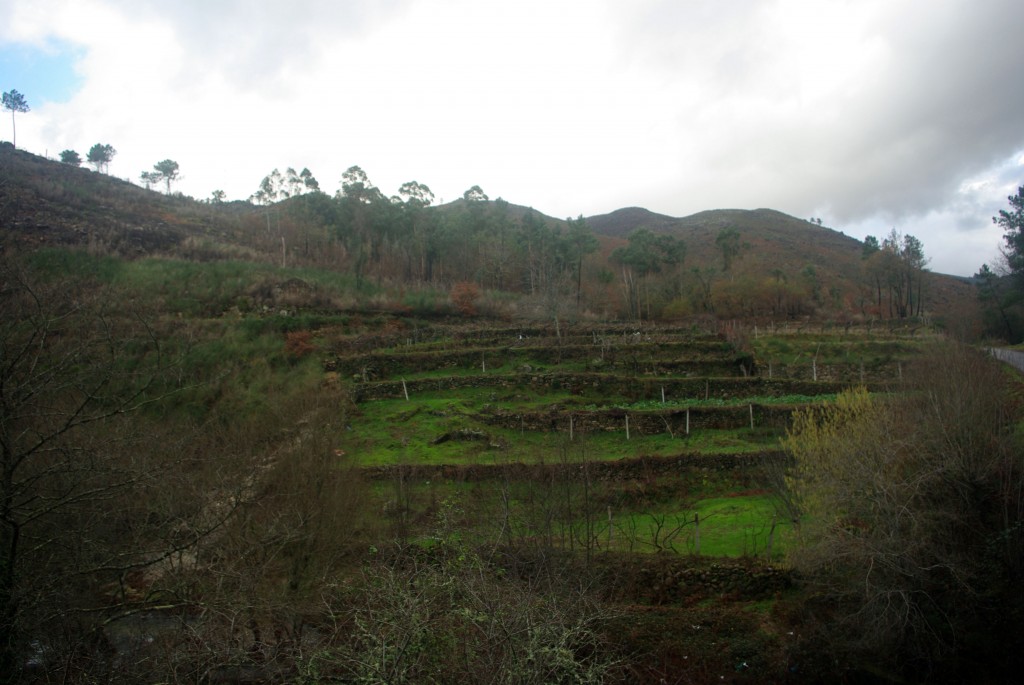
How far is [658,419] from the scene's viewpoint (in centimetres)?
2795

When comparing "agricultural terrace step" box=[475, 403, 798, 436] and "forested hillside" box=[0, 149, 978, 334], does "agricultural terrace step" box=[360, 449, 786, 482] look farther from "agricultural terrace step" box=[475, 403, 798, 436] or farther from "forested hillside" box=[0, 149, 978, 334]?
"forested hillside" box=[0, 149, 978, 334]

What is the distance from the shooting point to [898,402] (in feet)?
50.9

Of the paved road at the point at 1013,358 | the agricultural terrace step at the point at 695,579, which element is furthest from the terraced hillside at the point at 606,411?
the paved road at the point at 1013,358

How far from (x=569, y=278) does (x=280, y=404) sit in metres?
47.9

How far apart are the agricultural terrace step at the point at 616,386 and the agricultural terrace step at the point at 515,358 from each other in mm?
2904

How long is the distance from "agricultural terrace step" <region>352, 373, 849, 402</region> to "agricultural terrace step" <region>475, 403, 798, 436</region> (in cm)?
386

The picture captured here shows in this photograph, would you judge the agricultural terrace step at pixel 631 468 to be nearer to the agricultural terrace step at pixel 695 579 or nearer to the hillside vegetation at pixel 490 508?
the hillside vegetation at pixel 490 508

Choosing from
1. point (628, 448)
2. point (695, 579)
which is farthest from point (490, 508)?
point (628, 448)

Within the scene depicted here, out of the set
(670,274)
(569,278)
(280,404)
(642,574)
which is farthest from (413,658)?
(670,274)

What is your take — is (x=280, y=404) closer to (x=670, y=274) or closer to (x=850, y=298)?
(x=670, y=274)

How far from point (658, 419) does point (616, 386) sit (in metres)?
4.93

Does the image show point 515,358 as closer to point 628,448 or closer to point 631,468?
point 628,448

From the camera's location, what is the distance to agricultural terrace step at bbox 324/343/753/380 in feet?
120

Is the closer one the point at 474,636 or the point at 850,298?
the point at 474,636
